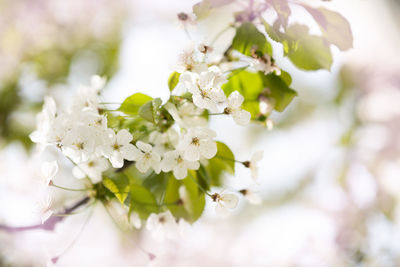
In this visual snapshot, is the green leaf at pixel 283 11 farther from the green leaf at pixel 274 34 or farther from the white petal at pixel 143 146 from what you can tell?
the white petal at pixel 143 146

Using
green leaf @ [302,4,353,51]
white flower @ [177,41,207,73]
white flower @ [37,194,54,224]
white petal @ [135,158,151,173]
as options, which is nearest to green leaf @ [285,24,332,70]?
green leaf @ [302,4,353,51]

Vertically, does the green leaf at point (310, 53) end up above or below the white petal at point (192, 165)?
above

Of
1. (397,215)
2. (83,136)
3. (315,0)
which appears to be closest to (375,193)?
(397,215)

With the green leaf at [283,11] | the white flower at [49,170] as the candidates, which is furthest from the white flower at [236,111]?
the white flower at [49,170]

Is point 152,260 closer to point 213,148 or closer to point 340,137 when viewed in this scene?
point 213,148

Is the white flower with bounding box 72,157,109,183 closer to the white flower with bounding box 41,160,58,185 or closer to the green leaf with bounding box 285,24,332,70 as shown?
the white flower with bounding box 41,160,58,185

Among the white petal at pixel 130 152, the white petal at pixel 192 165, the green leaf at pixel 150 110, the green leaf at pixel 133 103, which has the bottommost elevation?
the white petal at pixel 192 165
